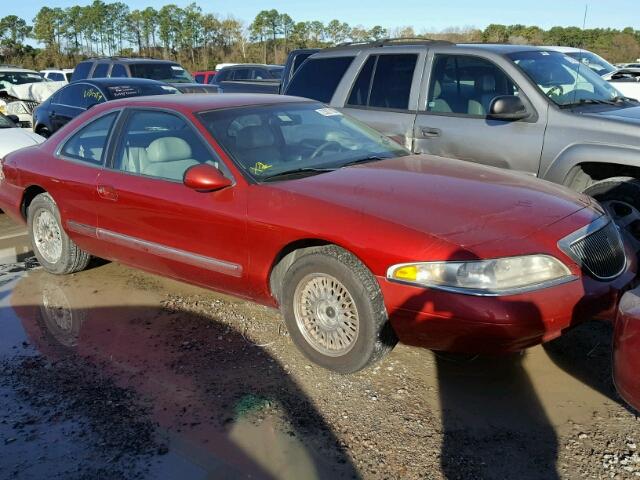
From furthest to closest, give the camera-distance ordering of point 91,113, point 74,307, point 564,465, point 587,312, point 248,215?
point 91,113 → point 74,307 → point 248,215 → point 587,312 → point 564,465

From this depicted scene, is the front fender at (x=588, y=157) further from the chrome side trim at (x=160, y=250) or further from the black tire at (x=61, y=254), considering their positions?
the black tire at (x=61, y=254)

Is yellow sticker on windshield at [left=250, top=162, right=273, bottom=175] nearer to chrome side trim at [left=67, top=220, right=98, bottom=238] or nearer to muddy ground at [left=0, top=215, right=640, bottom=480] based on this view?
muddy ground at [left=0, top=215, right=640, bottom=480]

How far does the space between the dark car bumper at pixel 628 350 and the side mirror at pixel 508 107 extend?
2.77 meters

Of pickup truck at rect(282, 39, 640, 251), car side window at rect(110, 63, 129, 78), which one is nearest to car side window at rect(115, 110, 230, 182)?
pickup truck at rect(282, 39, 640, 251)

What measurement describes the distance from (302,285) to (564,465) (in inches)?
67.1

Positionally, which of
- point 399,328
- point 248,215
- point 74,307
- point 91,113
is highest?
point 91,113

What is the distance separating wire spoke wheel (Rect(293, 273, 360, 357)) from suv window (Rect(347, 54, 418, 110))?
2.94m

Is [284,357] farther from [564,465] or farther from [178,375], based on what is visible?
[564,465]

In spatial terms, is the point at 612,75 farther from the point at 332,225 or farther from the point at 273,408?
the point at 273,408

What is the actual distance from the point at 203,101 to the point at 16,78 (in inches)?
624

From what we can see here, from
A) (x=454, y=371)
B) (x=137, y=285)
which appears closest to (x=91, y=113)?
(x=137, y=285)

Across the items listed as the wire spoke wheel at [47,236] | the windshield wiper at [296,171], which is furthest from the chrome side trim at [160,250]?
the windshield wiper at [296,171]

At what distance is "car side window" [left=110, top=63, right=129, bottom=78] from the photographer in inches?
560

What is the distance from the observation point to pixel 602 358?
404 cm
